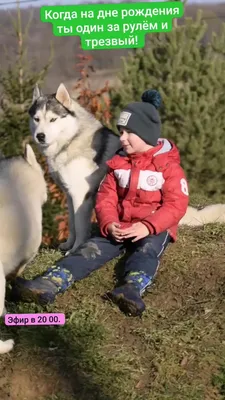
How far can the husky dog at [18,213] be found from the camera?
365 centimetres

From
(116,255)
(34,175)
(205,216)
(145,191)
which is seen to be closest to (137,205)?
(145,191)

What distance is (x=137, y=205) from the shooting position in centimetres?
427

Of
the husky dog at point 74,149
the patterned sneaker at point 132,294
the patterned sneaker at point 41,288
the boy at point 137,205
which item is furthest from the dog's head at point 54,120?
the patterned sneaker at point 132,294

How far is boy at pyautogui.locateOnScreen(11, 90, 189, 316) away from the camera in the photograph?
4.05m

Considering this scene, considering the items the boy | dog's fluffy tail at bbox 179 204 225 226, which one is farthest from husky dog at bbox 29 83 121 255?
dog's fluffy tail at bbox 179 204 225 226

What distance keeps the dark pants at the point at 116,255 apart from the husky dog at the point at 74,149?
76 centimetres

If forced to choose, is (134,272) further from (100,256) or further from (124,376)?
(124,376)

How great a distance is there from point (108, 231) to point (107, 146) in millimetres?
1186

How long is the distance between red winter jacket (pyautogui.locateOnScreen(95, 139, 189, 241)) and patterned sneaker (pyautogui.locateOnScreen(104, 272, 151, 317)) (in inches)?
15.8

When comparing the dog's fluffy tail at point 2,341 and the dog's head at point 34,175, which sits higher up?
the dog's head at point 34,175

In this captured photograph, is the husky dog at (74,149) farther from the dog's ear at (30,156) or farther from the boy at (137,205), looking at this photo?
the dog's ear at (30,156)

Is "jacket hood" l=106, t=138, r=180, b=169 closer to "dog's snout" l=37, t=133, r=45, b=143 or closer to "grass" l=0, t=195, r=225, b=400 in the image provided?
"grass" l=0, t=195, r=225, b=400

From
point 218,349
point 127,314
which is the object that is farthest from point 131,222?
point 218,349

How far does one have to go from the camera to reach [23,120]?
1051 centimetres
